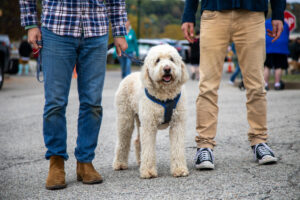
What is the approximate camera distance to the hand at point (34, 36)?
3510 millimetres

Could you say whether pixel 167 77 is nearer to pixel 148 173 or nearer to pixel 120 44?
pixel 120 44

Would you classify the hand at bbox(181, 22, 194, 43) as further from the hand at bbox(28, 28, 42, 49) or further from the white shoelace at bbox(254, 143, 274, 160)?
the hand at bbox(28, 28, 42, 49)

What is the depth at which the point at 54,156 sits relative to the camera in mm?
3641

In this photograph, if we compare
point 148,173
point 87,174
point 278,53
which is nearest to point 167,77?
point 148,173

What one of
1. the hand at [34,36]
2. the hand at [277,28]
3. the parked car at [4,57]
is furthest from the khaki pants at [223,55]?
the parked car at [4,57]

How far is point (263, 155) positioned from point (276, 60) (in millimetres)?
8209

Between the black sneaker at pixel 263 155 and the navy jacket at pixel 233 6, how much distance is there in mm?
1420

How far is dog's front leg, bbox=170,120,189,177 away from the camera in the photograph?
384 centimetres

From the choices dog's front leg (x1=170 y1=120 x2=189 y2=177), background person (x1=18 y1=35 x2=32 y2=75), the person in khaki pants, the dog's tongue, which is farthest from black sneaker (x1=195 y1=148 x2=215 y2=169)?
background person (x1=18 y1=35 x2=32 y2=75)

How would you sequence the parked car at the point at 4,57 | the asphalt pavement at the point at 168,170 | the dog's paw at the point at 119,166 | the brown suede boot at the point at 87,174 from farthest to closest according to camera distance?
the parked car at the point at 4,57 < the dog's paw at the point at 119,166 < the brown suede boot at the point at 87,174 < the asphalt pavement at the point at 168,170

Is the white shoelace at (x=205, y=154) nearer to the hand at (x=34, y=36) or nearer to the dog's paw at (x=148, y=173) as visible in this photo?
the dog's paw at (x=148, y=173)

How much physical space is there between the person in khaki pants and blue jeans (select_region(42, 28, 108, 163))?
1.13m

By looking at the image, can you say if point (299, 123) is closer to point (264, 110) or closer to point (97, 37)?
point (264, 110)

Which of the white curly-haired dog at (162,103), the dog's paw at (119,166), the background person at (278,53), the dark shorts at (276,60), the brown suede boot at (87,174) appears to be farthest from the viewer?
the dark shorts at (276,60)
